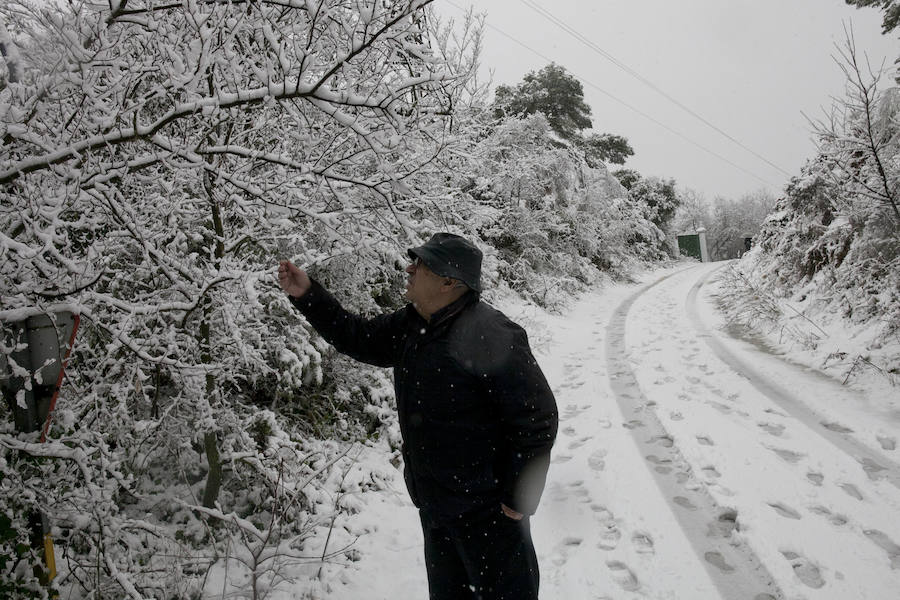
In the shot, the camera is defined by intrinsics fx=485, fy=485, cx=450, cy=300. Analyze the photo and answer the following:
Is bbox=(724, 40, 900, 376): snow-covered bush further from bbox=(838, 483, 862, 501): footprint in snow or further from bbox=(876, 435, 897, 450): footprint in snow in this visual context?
bbox=(838, 483, 862, 501): footprint in snow

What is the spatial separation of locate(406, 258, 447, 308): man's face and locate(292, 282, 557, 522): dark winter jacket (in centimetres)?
9

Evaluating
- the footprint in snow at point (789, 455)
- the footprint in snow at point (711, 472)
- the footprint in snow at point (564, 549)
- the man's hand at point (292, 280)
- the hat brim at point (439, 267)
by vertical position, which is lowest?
the footprint in snow at point (564, 549)

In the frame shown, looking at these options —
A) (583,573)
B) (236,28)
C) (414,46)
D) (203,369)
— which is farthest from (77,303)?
(583,573)

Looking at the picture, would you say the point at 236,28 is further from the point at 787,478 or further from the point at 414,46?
the point at 787,478

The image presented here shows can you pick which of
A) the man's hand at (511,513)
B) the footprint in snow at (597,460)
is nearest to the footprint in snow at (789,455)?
the footprint in snow at (597,460)

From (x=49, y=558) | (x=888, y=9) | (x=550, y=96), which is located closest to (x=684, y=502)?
(x=49, y=558)

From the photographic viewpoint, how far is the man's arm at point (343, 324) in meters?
2.44

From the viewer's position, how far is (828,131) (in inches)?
235

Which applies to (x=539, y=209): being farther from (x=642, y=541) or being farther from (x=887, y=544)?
(x=887, y=544)

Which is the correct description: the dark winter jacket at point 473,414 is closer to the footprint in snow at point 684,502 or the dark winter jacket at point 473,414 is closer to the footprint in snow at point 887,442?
the footprint in snow at point 684,502

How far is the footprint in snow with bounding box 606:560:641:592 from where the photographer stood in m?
3.02

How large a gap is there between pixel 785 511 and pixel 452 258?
3.35m

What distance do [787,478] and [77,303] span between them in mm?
5058

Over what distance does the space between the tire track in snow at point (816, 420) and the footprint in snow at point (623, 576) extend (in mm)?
2418
